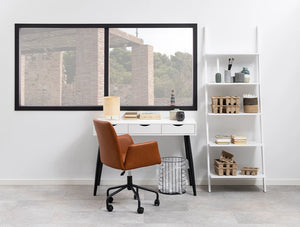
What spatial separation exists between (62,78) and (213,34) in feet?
6.75

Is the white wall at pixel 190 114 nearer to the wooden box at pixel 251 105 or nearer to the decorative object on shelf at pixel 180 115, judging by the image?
the wooden box at pixel 251 105

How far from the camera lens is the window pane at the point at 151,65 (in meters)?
3.97

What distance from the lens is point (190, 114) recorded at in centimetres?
392

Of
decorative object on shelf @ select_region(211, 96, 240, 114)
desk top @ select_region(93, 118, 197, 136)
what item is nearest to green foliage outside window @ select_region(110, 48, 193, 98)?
decorative object on shelf @ select_region(211, 96, 240, 114)

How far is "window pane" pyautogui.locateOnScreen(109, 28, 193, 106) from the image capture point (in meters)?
3.97

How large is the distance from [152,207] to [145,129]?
836mm

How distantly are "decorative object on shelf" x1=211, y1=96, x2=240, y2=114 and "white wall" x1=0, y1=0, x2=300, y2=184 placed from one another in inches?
10.8

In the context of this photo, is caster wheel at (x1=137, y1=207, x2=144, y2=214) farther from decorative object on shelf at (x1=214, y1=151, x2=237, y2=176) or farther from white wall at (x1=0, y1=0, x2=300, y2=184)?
decorative object on shelf at (x1=214, y1=151, x2=237, y2=176)

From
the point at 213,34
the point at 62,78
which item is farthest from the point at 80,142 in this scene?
the point at 213,34

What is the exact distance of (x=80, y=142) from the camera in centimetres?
394

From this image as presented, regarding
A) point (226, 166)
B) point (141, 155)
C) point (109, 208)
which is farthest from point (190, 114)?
point (109, 208)

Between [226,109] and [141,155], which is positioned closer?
[141,155]

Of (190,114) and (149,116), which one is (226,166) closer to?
(190,114)

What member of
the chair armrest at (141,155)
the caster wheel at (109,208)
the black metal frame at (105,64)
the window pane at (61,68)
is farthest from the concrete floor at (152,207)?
the window pane at (61,68)
